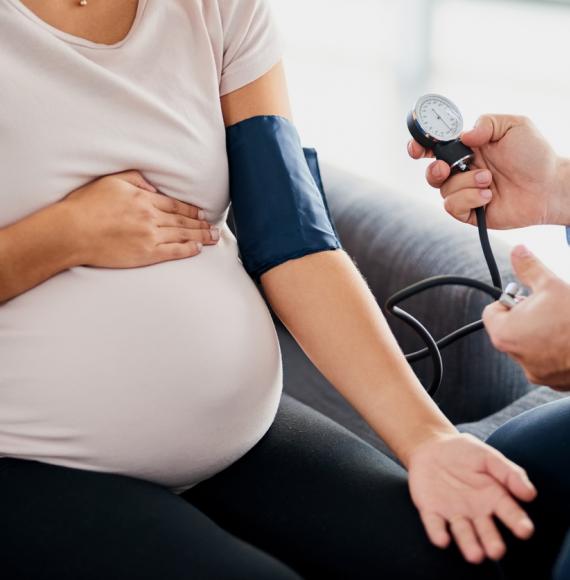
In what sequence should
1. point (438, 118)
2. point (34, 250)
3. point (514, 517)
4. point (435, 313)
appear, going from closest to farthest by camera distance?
point (514, 517)
point (34, 250)
point (438, 118)
point (435, 313)

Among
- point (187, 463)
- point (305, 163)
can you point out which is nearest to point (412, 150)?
point (305, 163)

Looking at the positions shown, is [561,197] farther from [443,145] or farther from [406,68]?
[406,68]

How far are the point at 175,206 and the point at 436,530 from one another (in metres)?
0.52

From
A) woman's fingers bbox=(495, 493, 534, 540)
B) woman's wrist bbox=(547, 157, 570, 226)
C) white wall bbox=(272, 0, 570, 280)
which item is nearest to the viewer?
woman's fingers bbox=(495, 493, 534, 540)

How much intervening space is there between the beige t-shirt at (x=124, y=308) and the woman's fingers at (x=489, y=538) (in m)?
0.31

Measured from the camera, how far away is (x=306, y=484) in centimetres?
A: 108

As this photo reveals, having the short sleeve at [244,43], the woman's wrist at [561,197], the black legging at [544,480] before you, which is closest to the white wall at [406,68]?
the woman's wrist at [561,197]

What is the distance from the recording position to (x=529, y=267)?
101 cm

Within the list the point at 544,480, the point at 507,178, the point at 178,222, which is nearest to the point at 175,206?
the point at 178,222

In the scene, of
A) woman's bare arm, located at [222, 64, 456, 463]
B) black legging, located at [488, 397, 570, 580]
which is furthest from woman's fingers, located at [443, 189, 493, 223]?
black legging, located at [488, 397, 570, 580]

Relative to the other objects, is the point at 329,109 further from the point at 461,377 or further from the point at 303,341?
the point at 303,341

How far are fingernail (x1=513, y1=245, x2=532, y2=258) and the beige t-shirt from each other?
1.07 feet

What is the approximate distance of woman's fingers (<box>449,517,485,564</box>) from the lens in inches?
36.8

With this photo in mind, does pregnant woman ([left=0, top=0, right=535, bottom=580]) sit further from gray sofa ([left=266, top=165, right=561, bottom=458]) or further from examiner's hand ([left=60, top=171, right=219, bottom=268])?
gray sofa ([left=266, top=165, right=561, bottom=458])
